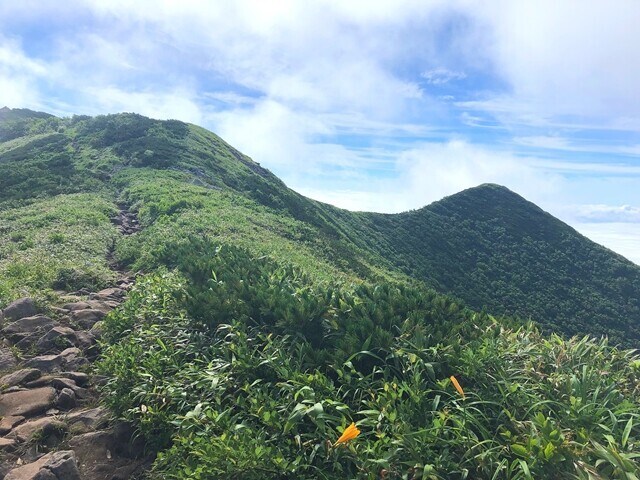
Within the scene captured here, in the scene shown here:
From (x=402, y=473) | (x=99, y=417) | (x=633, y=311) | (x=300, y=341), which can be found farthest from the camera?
(x=633, y=311)

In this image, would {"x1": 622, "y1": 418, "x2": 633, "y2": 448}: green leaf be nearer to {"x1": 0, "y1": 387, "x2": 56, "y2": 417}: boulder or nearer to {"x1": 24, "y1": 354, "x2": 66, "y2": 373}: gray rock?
{"x1": 0, "y1": 387, "x2": 56, "y2": 417}: boulder

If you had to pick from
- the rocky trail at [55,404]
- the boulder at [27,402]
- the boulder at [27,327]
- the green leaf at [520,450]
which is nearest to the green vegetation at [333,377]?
the green leaf at [520,450]

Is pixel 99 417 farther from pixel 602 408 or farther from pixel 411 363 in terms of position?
pixel 602 408

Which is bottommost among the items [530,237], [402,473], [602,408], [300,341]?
[402,473]

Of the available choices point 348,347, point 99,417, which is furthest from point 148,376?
point 348,347

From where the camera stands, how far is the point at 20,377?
639 centimetres

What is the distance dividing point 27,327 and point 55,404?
2.62 meters

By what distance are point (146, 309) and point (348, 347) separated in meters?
4.34

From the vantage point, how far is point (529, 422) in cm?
398

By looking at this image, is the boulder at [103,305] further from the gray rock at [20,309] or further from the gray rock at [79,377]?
the gray rock at [79,377]

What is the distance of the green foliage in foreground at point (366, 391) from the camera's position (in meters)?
3.82

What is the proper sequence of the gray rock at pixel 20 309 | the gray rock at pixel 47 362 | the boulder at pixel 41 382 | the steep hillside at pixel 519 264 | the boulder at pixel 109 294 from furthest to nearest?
the steep hillside at pixel 519 264
the boulder at pixel 109 294
the gray rock at pixel 20 309
the gray rock at pixel 47 362
the boulder at pixel 41 382

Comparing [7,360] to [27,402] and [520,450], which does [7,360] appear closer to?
[27,402]

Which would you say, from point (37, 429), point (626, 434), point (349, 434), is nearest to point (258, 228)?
point (37, 429)
